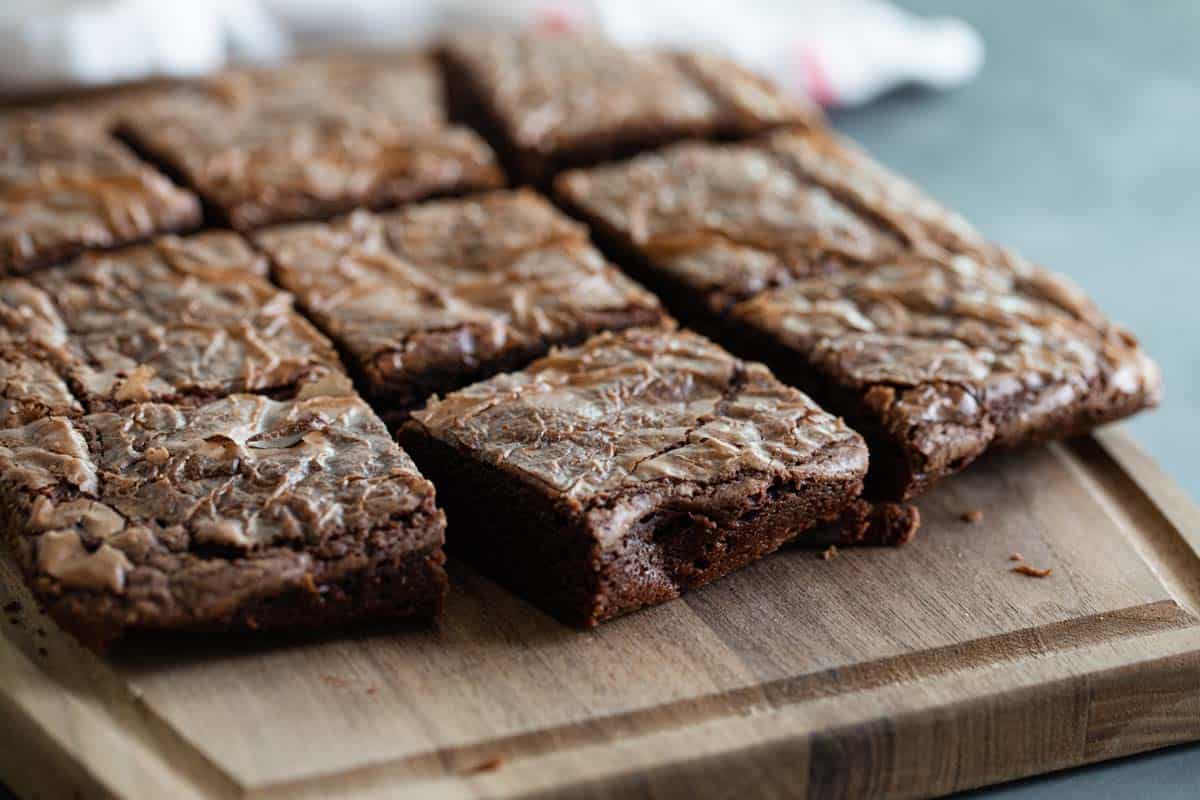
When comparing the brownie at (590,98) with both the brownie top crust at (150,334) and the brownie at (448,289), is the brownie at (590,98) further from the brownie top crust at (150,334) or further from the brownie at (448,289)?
the brownie top crust at (150,334)

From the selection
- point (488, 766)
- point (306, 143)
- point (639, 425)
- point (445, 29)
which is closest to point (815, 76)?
point (445, 29)

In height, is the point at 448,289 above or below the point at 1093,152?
below

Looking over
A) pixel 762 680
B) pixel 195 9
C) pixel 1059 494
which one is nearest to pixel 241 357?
pixel 762 680

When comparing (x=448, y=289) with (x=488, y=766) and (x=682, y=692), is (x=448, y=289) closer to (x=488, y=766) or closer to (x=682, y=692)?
(x=682, y=692)

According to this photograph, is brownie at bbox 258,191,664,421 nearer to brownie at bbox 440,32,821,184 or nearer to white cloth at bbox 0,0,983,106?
brownie at bbox 440,32,821,184

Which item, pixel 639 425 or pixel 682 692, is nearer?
pixel 682 692

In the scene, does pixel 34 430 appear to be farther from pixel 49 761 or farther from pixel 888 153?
pixel 888 153

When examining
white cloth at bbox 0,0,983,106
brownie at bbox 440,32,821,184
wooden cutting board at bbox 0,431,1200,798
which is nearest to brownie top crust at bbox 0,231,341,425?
wooden cutting board at bbox 0,431,1200,798

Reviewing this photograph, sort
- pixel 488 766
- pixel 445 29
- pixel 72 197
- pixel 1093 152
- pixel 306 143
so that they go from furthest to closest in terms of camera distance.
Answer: pixel 1093 152, pixel 445 29, pixel 306 143, pixel 72 197, pixel 488 766
